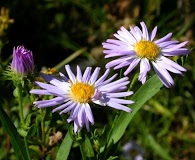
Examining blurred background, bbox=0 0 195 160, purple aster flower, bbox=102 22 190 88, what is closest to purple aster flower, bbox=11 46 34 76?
purple aster flower, bbox=102 22 190 88

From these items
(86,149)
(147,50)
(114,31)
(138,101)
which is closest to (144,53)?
(147,50)

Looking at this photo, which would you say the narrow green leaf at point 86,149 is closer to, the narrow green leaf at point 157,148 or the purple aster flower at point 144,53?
the purple aster flower at point 144,53

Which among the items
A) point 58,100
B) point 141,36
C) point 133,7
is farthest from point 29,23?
point 58,100

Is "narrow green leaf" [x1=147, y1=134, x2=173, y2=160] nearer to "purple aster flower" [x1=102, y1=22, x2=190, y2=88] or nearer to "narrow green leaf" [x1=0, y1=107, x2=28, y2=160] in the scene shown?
"purple aster flower" [x1=102, y1=22, x2=190, y2=88]

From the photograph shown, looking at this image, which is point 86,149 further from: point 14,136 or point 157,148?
point 157,148

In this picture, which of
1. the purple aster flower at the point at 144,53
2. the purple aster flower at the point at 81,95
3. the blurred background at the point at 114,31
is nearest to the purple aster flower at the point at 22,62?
the purple aster flower at the point at 81,95

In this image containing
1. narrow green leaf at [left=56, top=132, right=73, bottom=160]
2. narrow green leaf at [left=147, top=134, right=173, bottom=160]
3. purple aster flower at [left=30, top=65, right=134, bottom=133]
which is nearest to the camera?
purple aster flower at [left=30, top=65, right=134, bottom=133]

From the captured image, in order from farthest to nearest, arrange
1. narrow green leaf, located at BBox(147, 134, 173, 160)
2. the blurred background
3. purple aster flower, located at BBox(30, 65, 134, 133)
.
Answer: the blurred background → narrow green leaf, located at BBox(147, 134, 173, 160) → purple aster flower, located at BBox(30, 65, 134, 133)

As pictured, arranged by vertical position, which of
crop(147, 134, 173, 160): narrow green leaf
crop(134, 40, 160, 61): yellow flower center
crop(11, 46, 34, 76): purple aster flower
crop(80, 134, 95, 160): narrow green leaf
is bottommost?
crop(147, 134, 173, 160): narrow green leaf
